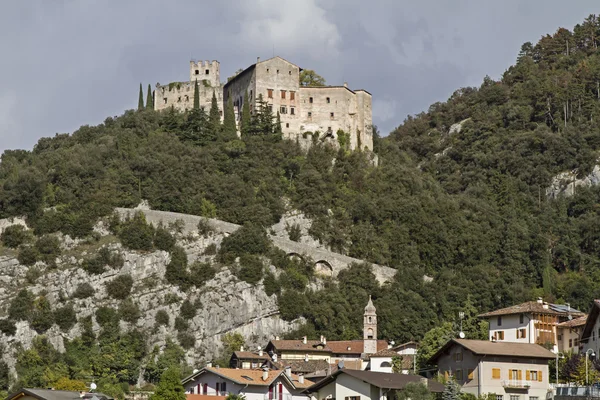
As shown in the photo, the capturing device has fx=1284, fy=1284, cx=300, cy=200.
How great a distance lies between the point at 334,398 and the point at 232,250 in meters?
38.6

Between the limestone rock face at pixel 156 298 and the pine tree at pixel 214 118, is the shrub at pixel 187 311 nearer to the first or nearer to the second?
the limestone rock face at pixel 156 298

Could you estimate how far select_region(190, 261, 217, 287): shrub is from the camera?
9775cm

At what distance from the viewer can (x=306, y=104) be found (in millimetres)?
120500

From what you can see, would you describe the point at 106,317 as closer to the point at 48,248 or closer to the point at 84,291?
the point at 84,291

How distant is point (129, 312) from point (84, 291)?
13.8 feet

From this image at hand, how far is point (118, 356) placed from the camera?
8938 centimetres

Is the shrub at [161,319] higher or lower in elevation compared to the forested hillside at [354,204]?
lower

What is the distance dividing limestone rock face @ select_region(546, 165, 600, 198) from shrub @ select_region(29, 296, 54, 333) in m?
51.1

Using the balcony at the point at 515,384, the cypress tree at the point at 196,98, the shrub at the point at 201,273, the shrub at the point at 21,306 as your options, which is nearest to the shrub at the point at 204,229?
the shrub at the point at 201,273

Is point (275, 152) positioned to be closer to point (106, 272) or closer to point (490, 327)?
point (106, 272)

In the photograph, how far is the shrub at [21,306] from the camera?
93.0 metres

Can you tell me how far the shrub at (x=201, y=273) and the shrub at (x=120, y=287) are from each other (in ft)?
15.6

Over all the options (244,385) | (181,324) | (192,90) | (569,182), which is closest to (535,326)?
(244,385)

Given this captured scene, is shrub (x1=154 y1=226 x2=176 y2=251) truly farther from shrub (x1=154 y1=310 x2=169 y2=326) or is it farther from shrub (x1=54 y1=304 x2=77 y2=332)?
shrub (x1=54 y1=304 x2=77 y2=332)
